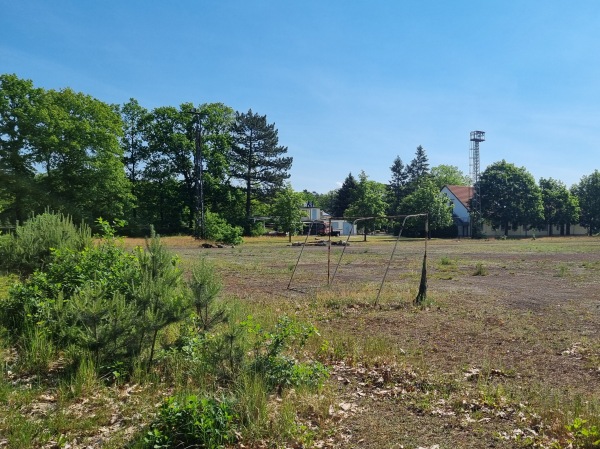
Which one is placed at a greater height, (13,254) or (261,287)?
(13,254)

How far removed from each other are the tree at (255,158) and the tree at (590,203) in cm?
5672

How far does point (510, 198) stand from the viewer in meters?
71.3

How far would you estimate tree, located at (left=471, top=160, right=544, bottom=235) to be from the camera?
71.4m

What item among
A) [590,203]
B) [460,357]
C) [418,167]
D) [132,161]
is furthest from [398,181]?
[460,357]

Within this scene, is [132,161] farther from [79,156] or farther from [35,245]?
[35,245]

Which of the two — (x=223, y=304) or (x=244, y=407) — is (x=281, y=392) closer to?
(x=244, y=407)

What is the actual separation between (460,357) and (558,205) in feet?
270

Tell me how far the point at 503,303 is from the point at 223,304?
8.81m

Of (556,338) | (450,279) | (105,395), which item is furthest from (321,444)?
(450,279)

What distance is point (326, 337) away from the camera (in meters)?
8.12

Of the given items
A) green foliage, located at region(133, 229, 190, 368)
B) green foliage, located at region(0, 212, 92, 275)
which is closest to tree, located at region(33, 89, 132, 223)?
green foliage, located at region(0, 212, 92, 275)

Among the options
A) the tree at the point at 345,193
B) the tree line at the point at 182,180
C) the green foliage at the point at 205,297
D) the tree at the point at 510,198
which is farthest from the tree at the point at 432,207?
the green foliage at the point at 205,297

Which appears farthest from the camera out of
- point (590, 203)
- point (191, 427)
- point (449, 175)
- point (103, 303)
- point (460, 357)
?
point (449, 175)

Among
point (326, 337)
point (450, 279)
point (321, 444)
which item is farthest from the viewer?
point (450, 279)
